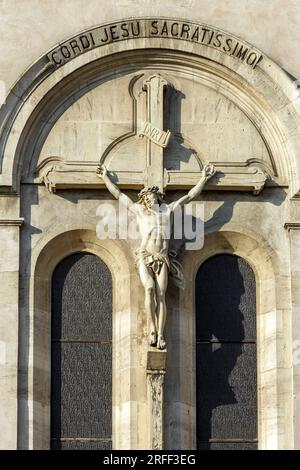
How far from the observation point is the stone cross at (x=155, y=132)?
53188 millimetres

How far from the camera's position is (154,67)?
53.8 meters

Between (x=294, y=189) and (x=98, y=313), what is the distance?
3.15 m

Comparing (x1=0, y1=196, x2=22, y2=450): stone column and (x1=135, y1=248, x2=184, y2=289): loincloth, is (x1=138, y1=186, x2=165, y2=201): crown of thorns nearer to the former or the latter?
(x1=135, y1=248, x2=184, y2=289): loincloth

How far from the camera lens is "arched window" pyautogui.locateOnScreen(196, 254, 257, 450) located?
5275 centimetres

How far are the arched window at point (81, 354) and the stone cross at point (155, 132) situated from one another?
139 cm

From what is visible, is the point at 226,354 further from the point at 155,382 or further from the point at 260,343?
the point at 155,382

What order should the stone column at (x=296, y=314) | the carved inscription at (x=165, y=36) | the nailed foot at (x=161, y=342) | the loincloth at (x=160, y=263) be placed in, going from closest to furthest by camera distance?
the nailed foot at (x=161, y=342) < the stone column at (x=296, y=314) < the loincloth at (x=160, y=263) < the carved inscription at (x=165, y=36)

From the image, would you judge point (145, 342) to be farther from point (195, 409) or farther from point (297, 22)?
point (297, 22)

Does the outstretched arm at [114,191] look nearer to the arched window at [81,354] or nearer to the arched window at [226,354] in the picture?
the arched window at [81,354]

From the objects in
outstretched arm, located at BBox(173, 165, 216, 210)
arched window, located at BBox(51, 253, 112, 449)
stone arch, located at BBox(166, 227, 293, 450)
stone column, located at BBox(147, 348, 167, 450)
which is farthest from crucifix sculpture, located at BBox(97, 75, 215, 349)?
arched window, located at BBox(51, 253, 112, 449)

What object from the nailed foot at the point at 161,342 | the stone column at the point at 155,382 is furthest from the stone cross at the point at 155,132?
the stone column at the point at 155,382

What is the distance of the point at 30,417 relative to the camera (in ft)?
172

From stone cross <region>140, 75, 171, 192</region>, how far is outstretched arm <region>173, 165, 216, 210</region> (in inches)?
14.2

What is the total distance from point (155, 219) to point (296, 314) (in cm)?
229
